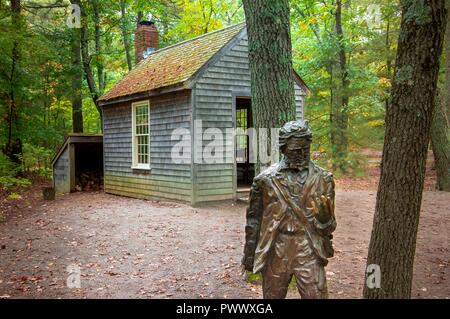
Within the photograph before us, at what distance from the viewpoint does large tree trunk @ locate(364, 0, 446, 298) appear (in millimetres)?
3828

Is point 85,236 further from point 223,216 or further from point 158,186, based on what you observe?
point 158,186

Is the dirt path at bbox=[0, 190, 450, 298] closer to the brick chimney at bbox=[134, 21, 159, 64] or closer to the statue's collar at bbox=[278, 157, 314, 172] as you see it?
the statue's collar at bbox=[278, 157, 314, 172]

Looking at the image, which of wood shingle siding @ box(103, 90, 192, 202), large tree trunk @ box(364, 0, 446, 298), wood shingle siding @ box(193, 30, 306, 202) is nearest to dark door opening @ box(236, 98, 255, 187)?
wood shingle siding @ box(193, 30, 306, 202)

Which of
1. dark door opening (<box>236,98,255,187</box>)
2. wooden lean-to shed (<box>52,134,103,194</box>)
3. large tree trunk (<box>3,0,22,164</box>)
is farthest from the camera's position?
wooden lean-to shed (<box>52,134,103,194</box>)

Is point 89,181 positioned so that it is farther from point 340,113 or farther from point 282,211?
point 282,211

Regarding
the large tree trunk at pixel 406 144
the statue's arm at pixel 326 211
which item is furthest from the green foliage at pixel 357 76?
the statue's arm at pixel 326 211

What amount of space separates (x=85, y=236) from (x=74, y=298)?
3.62 metres

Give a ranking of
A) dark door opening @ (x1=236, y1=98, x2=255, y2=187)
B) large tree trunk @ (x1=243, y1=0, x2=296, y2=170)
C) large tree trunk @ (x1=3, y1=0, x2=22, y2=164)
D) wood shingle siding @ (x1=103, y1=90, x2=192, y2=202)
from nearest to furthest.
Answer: large tree trunk @ (x1=243, y1=0, x2=296, y2=170), wood shingle siding @ (x1=103, y1=90, x2=192, y2=202), dark door opening @ (x1=236, y1=98, x2=255, y2=187), large tree trunk @ (x1=3, y1=0, x2=22, y2=164)

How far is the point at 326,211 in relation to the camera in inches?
134

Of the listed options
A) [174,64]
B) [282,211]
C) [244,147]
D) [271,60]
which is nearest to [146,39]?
[174,64]

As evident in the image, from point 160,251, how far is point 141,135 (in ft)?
24.1

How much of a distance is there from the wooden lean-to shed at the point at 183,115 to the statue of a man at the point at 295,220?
8547 mm

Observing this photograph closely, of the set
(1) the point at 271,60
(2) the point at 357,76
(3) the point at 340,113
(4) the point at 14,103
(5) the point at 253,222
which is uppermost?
(2) the point at 357,76

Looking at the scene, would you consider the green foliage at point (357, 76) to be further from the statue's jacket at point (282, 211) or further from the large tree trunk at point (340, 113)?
the statue's jacket at point (282, 211)
